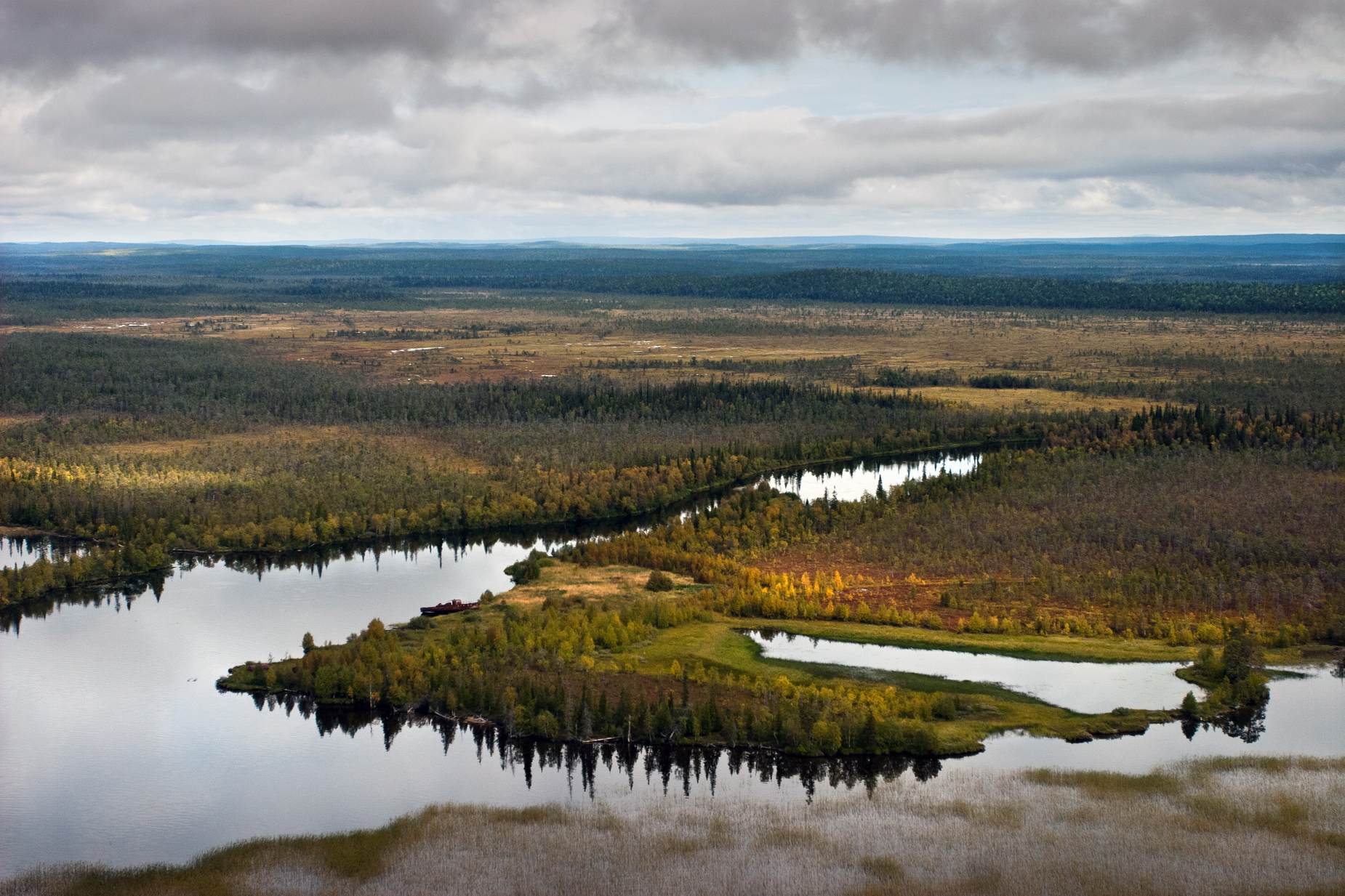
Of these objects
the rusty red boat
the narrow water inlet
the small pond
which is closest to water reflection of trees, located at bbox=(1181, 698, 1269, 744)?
the small pond

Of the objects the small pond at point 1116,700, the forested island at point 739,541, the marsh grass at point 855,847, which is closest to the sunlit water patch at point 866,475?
the forested island at point 739,541

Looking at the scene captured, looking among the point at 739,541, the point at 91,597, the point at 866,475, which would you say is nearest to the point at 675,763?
the point at 739,541

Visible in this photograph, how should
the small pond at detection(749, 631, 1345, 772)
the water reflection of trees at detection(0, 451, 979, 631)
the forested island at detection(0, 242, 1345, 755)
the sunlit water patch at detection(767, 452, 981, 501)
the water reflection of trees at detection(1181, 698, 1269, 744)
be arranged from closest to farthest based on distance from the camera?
the small pond at detection(749, 631, 1345, 772) < the water reflection of trees at detection(1181, 698, 1269, 744) < the forested island at detection(0, 242, 1345, 755) < the water reflection of trees at detection(0, 451, 979, 631) < the sunlit water patch at detection(767, 452, 981, 501)

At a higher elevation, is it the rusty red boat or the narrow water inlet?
the rusty red boat

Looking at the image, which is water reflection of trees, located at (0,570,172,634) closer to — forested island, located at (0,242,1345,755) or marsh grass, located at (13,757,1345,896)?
forested island, located at (0,242,1345,755)

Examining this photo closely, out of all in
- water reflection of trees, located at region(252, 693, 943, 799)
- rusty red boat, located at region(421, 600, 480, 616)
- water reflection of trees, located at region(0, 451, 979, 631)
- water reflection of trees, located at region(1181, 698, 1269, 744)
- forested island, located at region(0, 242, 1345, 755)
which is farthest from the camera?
water reflection of trees, located at region(0, 451, 979, 631)
